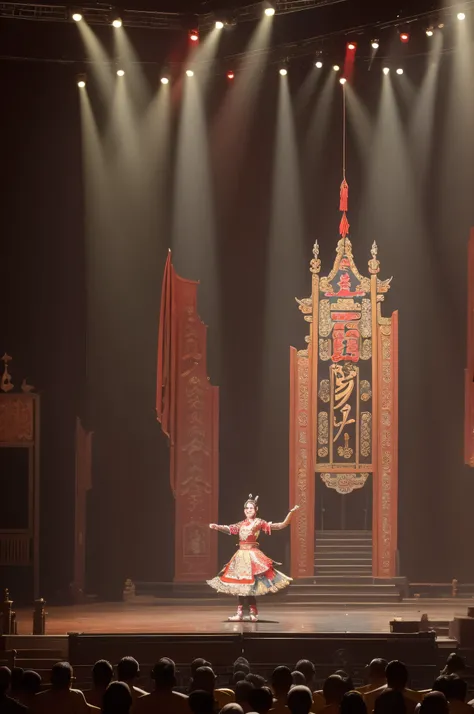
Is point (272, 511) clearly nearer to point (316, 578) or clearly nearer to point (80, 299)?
point (316, 578)

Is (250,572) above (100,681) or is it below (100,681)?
below

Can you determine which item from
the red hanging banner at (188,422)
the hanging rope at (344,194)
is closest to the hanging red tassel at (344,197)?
the hanging rope at (344,194)

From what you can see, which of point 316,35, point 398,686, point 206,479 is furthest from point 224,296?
point 398,686

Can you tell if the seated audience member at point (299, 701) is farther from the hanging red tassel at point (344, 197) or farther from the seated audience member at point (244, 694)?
the hanging red tassel at point (344, 197)

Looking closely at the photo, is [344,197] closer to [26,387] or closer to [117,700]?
[26,387]

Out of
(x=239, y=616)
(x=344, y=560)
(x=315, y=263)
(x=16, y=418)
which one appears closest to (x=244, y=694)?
(x=239, y=616)

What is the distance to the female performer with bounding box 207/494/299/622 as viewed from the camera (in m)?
10.6

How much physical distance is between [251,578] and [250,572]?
5 cm

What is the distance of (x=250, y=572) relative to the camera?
10.6m

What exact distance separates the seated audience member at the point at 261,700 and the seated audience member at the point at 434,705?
0.60 meters

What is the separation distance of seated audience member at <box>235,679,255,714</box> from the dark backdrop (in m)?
7.87

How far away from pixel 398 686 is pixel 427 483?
8152mm

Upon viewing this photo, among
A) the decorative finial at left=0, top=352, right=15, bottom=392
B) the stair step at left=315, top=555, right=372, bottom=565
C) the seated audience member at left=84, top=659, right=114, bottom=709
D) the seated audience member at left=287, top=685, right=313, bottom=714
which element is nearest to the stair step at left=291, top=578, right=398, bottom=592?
the stair step at left=315, top=555, right=372, bottom=565

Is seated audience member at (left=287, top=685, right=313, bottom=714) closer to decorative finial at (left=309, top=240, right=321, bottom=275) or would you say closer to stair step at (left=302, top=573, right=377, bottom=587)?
stair step at (left=302, top=573, right=377, bottom=587)
